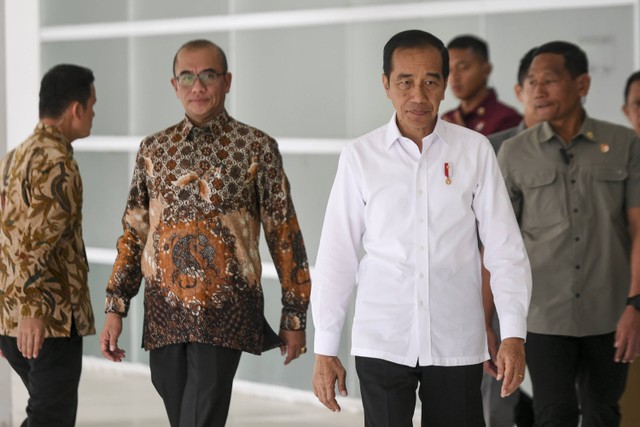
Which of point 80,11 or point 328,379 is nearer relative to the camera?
point 328,379

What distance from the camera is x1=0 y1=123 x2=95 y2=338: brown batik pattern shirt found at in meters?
4.33

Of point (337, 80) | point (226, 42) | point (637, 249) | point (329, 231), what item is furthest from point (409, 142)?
point (226, 42)

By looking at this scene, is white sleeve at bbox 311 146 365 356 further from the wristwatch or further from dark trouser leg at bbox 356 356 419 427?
the wristwatch

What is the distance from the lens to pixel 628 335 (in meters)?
4.18

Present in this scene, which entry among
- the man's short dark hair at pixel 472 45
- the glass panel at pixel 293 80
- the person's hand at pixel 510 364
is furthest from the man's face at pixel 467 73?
the person's hand at pixel 510 364

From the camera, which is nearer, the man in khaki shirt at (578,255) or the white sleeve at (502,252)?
the white sleeve at (502,252)

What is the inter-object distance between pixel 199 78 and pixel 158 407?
127 inches

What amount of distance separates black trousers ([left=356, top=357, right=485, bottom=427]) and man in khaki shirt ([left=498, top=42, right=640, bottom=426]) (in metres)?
1.03

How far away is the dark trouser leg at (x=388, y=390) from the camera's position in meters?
3.31

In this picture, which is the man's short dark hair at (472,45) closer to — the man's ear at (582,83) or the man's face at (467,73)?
the man's face at (467,73)

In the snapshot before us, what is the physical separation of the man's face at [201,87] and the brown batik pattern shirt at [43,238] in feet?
1.90

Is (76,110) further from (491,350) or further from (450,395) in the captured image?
(450,395)

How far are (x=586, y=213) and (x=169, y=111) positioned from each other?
391 centimetres

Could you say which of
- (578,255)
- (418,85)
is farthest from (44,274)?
(578,255)
